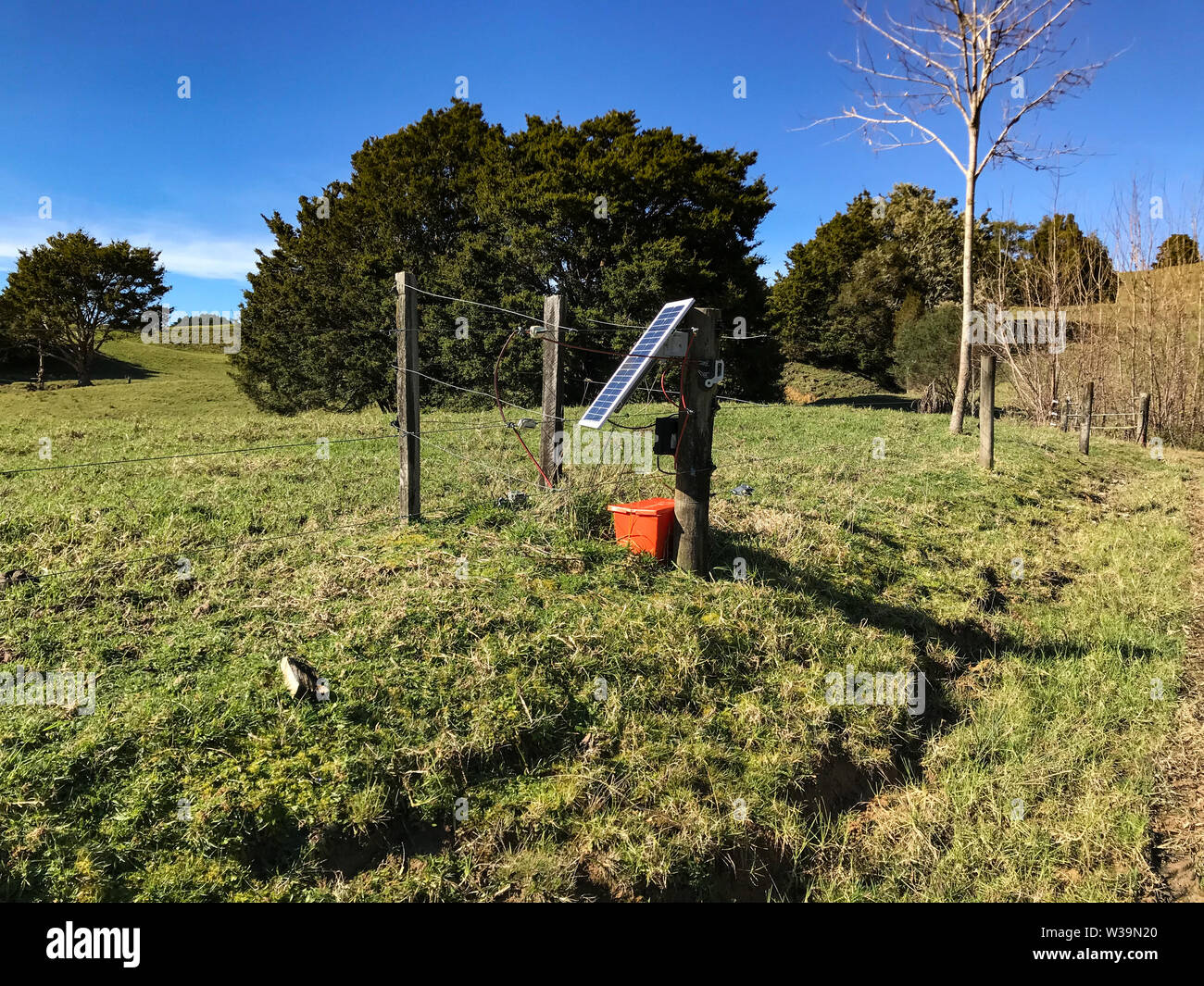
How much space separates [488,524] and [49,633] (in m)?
3.11

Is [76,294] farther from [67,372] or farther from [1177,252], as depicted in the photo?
[1177,252]

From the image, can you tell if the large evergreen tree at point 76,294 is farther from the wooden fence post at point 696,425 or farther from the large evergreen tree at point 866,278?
the wooden fence post at point 696,425

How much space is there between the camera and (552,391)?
20.4 ft

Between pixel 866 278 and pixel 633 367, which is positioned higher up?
pixel 866 278

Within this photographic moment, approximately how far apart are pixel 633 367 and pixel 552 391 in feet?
4.62

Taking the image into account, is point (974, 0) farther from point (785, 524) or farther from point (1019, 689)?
point (1019, 689)

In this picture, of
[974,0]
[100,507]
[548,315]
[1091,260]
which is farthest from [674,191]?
[100,507]

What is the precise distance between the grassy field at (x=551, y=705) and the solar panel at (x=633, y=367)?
1.37m

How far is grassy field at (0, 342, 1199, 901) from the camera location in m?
3.25

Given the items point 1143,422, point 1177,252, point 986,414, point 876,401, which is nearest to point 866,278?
point 876,401

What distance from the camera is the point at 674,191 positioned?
22.6m

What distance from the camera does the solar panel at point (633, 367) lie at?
4531 millimetres

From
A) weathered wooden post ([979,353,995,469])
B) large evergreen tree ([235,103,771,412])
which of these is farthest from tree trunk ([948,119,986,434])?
large evergreen tree ([235,103,771,412])

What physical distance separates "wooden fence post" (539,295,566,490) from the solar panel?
1.06 metres
